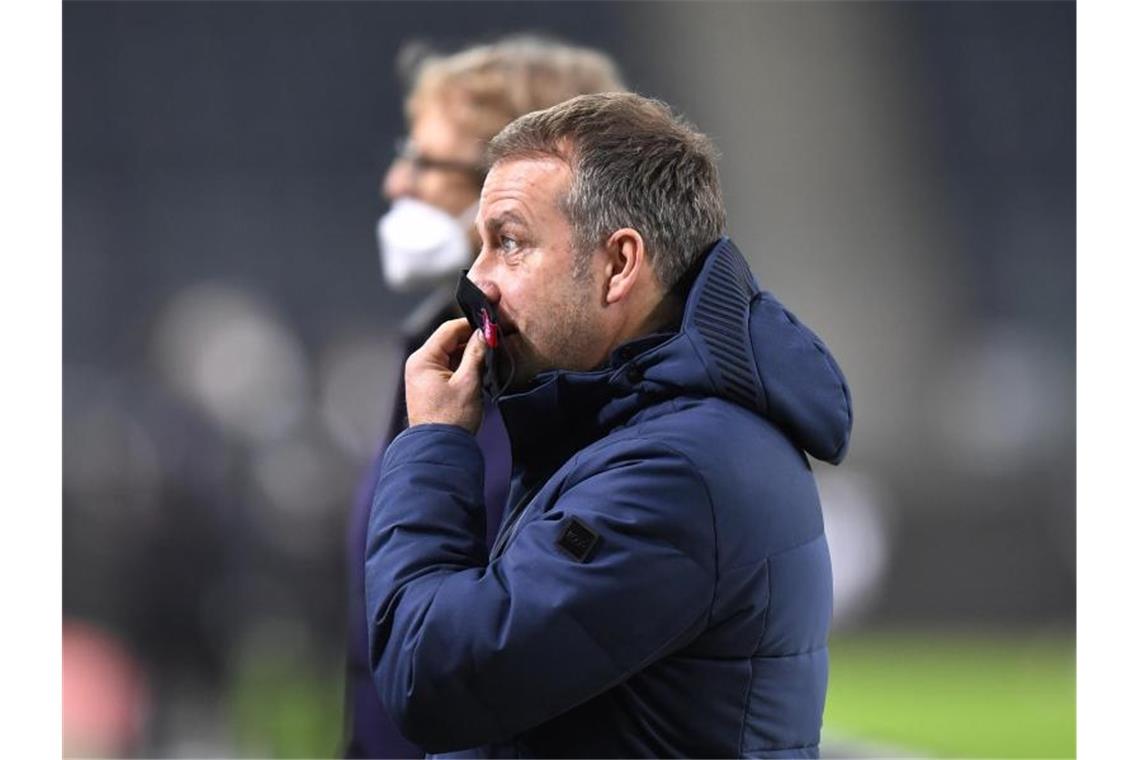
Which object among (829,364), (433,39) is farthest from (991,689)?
(829,364)

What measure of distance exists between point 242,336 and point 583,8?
3.09 metres

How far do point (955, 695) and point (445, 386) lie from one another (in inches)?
291

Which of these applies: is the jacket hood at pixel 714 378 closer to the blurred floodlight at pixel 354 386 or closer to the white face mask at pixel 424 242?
the white face mask at pixel 424 242

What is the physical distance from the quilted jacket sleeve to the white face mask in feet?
3.50

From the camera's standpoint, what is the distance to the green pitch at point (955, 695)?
7.44 m

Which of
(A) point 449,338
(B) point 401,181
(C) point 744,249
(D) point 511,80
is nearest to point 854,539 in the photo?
(C) point 744,249

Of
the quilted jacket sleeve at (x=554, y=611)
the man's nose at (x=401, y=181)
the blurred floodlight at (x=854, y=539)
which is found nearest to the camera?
the quilted jacket sleeve at (x=554, y=611)

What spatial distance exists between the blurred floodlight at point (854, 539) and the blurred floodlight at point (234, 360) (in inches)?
120

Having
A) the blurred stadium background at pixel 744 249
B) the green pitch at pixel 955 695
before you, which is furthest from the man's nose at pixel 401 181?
the green pitch at pixel 955 695

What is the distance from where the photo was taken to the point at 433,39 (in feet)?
9.53

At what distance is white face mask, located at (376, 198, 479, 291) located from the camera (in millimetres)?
2471
